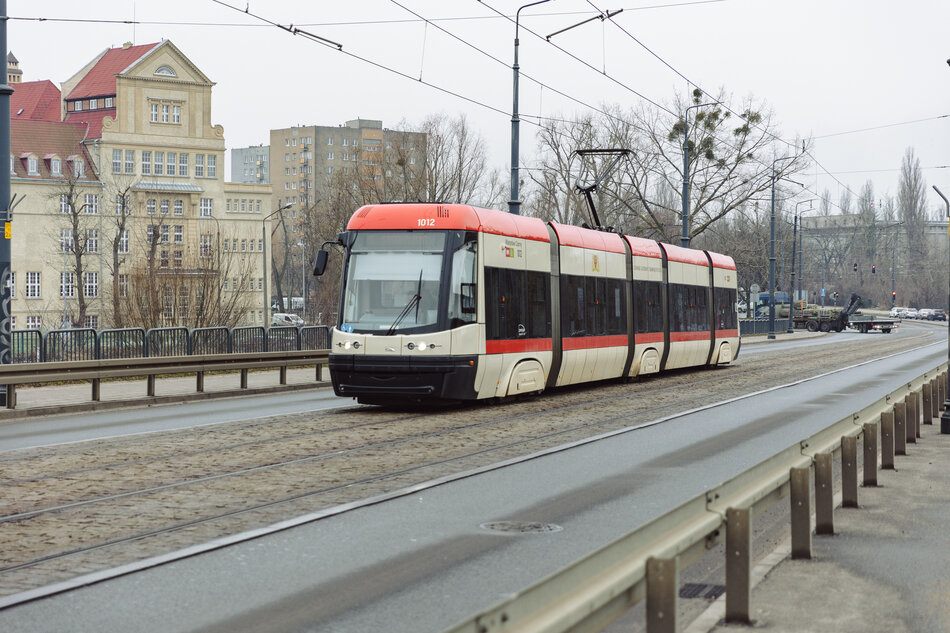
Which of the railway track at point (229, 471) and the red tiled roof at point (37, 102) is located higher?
the red tiled roof at point (37, 102)

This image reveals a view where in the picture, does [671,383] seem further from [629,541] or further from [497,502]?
[629,541]

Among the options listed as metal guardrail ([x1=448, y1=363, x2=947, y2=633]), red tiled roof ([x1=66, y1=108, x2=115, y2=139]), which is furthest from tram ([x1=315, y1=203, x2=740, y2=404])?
red tiled roof ([x1=66, y1=108, x2=115, y2=139])

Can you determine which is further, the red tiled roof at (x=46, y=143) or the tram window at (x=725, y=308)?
the red tiled roof at (x=46, y=143)

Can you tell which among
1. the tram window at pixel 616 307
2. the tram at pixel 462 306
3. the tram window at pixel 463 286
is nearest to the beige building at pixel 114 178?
the tram window at pixel 616 307

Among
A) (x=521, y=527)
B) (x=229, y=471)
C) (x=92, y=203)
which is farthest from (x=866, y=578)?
(x=92, y=203)

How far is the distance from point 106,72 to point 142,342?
79.5m

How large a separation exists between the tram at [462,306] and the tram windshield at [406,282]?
15mm

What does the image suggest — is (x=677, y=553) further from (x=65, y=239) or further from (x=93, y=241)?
(x=93, y=241)

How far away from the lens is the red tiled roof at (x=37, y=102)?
107 meters

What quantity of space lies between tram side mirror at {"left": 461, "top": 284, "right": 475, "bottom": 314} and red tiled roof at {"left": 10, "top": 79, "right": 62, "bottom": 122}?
97.4 m

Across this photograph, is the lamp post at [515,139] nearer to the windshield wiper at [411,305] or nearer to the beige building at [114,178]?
the windshield wiper at [411,305]

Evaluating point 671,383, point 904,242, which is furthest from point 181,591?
point 904,242

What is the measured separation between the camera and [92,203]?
8925 centimetres

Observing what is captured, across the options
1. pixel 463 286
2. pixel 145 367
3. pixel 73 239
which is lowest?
pixel 145 367
